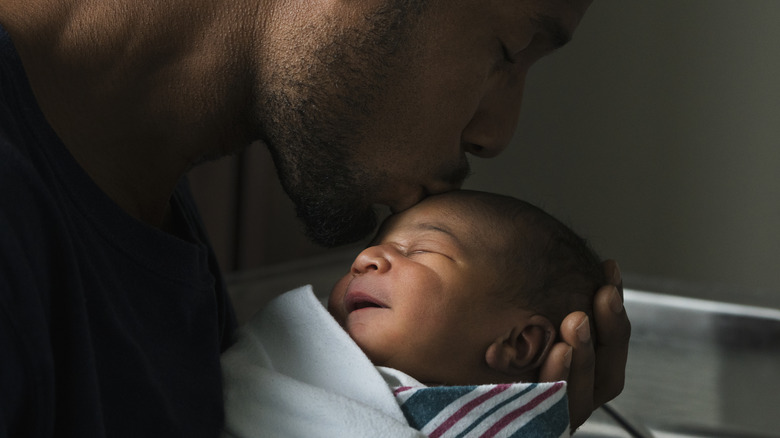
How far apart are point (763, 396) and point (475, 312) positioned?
85 centimetres

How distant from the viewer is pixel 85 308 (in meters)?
0.72

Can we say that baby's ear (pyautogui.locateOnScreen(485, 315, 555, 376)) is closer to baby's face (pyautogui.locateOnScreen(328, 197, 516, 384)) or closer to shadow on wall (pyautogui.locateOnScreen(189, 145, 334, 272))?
baby's face (pyautogui.locateOnScreen(328, 197, 516, 384))

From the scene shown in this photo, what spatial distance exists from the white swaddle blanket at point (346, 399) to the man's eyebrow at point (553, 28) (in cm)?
43

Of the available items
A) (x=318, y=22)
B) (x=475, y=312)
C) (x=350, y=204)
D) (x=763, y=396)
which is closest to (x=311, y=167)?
(x=350, y=204)

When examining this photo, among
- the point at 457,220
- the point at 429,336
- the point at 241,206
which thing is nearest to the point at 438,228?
the point at 457,220

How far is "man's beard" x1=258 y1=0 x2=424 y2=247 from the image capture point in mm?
1043

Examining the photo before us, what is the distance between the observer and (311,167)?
110 centimetres

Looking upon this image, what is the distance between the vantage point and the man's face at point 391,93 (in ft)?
3.41

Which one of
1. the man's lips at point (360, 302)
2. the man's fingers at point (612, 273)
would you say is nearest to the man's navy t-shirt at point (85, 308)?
the man's lips at point (360, 302)

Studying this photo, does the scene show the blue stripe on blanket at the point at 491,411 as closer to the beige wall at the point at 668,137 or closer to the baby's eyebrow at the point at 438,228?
the baby's eyebrow at the point at 438,228

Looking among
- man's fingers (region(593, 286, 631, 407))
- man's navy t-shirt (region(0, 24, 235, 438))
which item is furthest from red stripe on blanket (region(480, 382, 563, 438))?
man's navy t-shirt (region(0, 24, 235, 438))

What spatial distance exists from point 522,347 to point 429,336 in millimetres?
111

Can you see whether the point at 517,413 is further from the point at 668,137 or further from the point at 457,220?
the point at 668,137

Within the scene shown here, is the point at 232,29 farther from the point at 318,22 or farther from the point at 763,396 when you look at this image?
the point at 763,396
